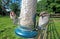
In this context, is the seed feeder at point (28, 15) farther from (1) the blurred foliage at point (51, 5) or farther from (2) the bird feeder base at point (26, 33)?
(1) the blurred foliage at point (51, 5)

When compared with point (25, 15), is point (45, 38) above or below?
below

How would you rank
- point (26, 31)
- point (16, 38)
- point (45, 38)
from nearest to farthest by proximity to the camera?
point (16, 38) → point (26, 31) → point (45, 38)

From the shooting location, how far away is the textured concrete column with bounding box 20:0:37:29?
1.62 m

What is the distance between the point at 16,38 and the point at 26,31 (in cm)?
14

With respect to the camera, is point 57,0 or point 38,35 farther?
point 57,0

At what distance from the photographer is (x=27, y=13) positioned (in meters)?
1.63

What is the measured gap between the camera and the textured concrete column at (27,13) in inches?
63.8

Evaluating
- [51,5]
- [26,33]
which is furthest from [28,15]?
[51,5]

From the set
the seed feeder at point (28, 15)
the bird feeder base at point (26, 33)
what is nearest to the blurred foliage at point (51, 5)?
the seed feeder at point (28, 15)

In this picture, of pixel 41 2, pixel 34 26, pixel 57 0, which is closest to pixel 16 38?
pixel 34 26

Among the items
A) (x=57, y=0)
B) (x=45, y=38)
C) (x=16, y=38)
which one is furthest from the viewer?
(x=57, y=0)

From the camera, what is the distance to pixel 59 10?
11586 mm

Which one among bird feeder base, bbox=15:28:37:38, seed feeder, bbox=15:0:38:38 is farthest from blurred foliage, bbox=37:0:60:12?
bird feeder base, bbox=15:28:37:38

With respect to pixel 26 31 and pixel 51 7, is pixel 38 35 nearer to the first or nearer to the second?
pixel 26 31
